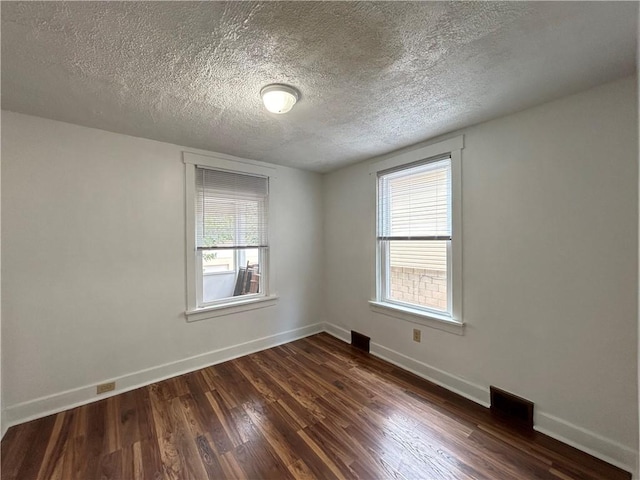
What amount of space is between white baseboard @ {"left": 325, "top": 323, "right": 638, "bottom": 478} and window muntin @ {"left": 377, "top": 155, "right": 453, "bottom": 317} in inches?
23.1

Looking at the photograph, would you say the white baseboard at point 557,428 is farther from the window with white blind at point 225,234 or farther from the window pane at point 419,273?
the window with white blind at point 225,234

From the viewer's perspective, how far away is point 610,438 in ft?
5.32

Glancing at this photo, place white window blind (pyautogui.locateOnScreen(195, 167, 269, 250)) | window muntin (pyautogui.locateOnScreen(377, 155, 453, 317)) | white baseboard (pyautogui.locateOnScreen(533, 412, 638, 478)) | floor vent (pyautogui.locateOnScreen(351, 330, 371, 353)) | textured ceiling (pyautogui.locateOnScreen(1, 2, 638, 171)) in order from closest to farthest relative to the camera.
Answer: textured ceiling (pyautogui.locateOnScreen(1, 2, 638, 171)), white baseboard (pyautogui.locateOnScreen(533, 412, 638, 478)), window muntin (pyautogui.locateOnScreen(377, 155, 453, 317)), white window blind (pyautogui.locateOnScreen(195, 167, 269, 250)), floor vent (pyautogui.locateOnScreen(351, 330, 371, 353))

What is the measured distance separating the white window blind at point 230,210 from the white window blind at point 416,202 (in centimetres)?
151

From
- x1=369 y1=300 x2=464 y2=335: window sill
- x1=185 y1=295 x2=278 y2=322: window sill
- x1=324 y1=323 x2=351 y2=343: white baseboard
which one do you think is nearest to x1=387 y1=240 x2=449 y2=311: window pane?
x1=369 y1=300 x2=464 y2=335: window sill

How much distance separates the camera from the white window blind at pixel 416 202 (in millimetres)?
2531

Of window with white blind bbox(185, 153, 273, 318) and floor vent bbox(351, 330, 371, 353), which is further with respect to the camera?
floor vent bbox(351, 330, 371, 353)

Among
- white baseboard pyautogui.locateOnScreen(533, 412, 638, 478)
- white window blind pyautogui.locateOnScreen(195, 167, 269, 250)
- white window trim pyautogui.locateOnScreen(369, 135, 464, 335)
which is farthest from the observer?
white window blind pyautogui.locateOnScreen(195, 167, 269, 250)

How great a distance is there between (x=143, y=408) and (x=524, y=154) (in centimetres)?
367

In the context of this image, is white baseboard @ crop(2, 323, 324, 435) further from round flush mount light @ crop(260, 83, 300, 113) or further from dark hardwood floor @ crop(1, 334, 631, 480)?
round flush mount light @ crop(260, 83, 300, 113)

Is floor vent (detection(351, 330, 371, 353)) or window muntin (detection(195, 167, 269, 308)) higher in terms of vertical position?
window muntin (detection(195, 167, 269, 308))

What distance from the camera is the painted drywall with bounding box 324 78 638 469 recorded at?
1.59 m

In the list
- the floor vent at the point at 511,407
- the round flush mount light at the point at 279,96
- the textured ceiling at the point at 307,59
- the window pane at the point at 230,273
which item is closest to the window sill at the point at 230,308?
the window pane at the point at 230,273

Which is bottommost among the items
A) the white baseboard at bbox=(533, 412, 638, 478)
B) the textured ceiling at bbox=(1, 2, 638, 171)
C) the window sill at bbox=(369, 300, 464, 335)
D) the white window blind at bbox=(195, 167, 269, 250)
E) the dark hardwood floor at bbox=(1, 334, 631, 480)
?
the dark hardwood floor at bbox=(1, 334, 631, 480)
